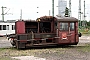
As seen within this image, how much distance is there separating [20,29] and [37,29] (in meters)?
1.68

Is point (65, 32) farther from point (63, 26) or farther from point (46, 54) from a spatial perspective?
point (46, 54)

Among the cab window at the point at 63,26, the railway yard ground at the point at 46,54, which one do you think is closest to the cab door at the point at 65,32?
the cab window at the point at 63,26

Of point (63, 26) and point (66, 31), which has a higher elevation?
point (63, 26)

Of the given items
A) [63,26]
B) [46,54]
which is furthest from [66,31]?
[46,54]

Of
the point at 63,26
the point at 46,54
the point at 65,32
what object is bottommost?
the point at 46,54

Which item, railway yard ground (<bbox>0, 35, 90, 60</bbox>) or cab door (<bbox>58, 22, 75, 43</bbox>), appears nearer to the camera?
railway yard ground (<bbox>0, 35, 90, 60</bbox>)

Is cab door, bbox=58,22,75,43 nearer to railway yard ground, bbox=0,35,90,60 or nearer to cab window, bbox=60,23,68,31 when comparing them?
cab window, bbox=60,23,68,31

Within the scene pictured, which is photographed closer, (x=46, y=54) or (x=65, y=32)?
(x=46, y=54)

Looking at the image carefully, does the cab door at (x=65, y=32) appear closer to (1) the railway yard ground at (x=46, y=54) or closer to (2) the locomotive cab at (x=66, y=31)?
(2) the locomotive cab at (x=66, y=31)

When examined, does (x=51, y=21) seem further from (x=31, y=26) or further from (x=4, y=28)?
(x=4, y=28)

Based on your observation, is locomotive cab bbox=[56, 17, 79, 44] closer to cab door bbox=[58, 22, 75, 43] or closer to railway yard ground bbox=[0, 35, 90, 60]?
cab door bbox=[58, 22, 75, 43]

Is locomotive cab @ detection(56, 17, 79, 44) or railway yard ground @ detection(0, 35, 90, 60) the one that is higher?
locomotive cab @ detection(56, 17, 79, 44)

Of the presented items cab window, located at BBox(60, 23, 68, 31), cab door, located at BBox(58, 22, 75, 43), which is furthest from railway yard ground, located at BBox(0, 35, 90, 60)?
cab window, located at BBox(60, 23, 68, 31)

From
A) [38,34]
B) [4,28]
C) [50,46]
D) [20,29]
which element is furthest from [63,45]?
[4,28]
